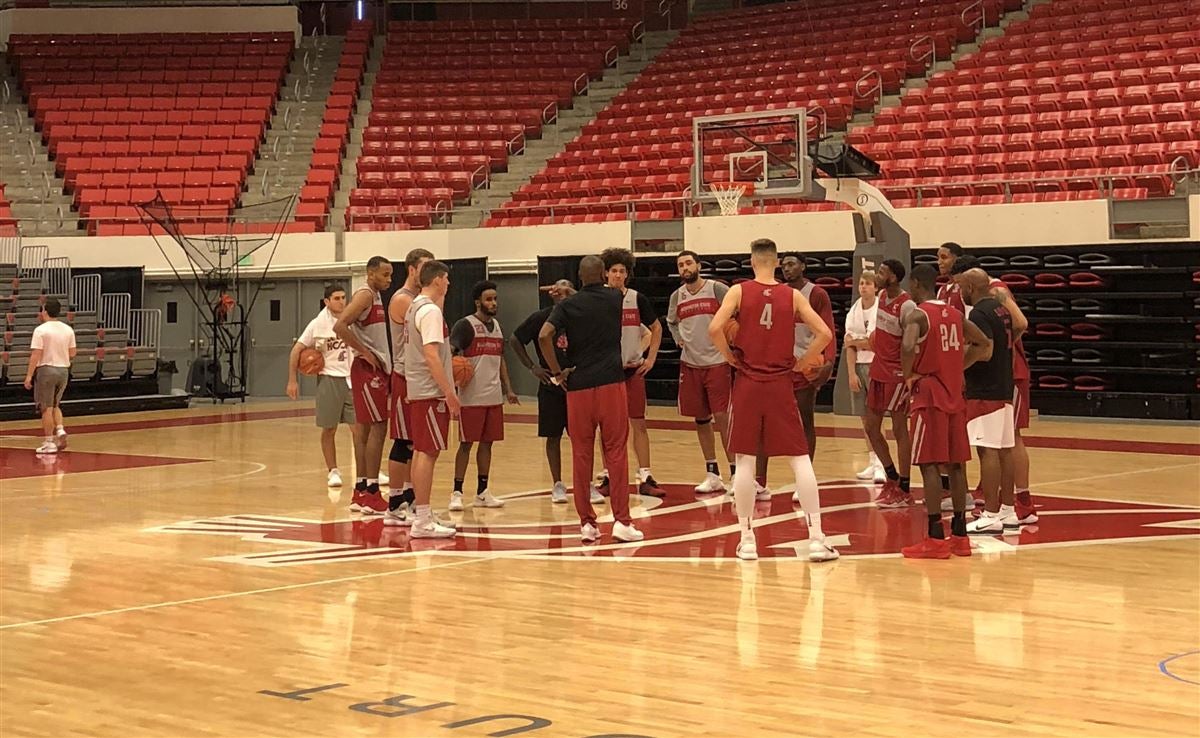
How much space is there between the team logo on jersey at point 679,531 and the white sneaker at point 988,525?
0.09 m

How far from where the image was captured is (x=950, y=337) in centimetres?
884

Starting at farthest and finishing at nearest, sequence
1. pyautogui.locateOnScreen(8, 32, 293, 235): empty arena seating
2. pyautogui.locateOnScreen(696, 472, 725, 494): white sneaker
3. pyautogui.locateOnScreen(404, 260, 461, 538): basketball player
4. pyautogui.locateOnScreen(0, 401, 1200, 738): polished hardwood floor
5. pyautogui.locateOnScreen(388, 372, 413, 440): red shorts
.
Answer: pyautogui.locateOnScreen(8, 32, 293, 235): empty arena seating, pyautogui.locateOnScreen(696, 472, 725, 494): white sneaker, pyautogui.locateOnScreen(388, 372, 413, 440): red shorts, pyautogui.locateOnScreen(404, 260, 461, 538): basketball player, pyautogui.locateOnScreen(0, 401, 1200, 738): polished hardwood floor

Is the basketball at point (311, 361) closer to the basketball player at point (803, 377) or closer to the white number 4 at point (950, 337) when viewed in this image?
the basketball player at point (803, 377)

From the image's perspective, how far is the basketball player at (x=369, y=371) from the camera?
1048 cm

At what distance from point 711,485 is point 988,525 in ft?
9.33

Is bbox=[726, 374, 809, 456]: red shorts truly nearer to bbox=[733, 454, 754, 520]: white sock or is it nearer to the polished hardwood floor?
bbox=[733, 454, 754, 520]: white sock

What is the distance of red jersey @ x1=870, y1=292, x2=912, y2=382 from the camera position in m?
10.7

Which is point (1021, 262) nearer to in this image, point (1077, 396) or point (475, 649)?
point (1077, 396)

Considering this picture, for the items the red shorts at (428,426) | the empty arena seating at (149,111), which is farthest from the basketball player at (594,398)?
the empty arena seating at (149,111)

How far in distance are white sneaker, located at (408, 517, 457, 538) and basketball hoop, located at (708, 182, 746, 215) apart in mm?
10583

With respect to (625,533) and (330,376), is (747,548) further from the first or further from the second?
(330,376)

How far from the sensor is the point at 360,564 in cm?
879

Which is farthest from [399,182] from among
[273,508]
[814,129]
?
[273,508]

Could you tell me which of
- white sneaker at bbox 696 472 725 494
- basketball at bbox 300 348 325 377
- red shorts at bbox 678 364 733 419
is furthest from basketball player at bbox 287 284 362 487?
white sneaker at bbox 696 472 725 494
